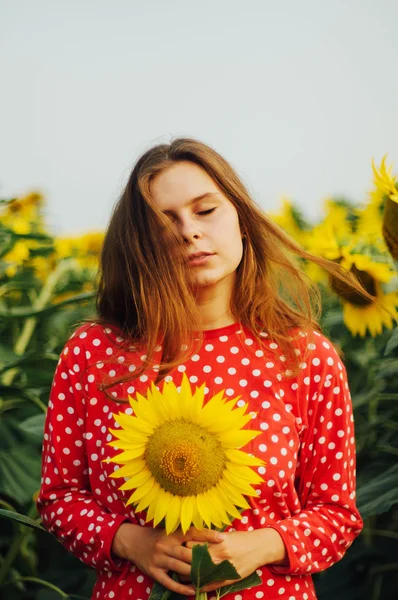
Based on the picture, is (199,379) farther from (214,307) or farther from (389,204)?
(389,204)

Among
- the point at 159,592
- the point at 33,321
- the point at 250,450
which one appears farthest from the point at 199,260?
the point at 33,321

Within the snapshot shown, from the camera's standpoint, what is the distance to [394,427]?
224 cm

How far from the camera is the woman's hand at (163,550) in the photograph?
1.21m

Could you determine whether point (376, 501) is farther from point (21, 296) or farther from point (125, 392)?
point (21, 296)

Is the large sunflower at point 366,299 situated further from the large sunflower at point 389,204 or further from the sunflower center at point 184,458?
the sunflower center at point 184,458

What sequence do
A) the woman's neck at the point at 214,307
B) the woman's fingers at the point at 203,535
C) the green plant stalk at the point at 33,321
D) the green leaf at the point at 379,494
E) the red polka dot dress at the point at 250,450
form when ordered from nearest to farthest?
the woman's fingers at the point at 203,535 < the red polka dot dress at the point at 250,450 < the woman's neck at the point at 214,307 < the green leaf at the point at 379,494 < the green plant stalk at the point at 33,321

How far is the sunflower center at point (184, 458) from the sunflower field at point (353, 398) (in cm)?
81

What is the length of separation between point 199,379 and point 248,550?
0.30m

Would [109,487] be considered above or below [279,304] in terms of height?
below

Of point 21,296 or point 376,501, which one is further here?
point 21,296

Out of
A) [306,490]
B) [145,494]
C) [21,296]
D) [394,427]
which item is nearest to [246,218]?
[306,490]

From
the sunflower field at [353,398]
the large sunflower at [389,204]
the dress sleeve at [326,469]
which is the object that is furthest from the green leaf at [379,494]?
the large sunflower at [389,204]

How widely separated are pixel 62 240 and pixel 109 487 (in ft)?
8.48

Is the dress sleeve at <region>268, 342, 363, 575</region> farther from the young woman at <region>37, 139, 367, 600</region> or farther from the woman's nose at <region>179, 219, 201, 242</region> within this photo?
→ the woman's nose at <region>179, 219, 201, 242</region>
